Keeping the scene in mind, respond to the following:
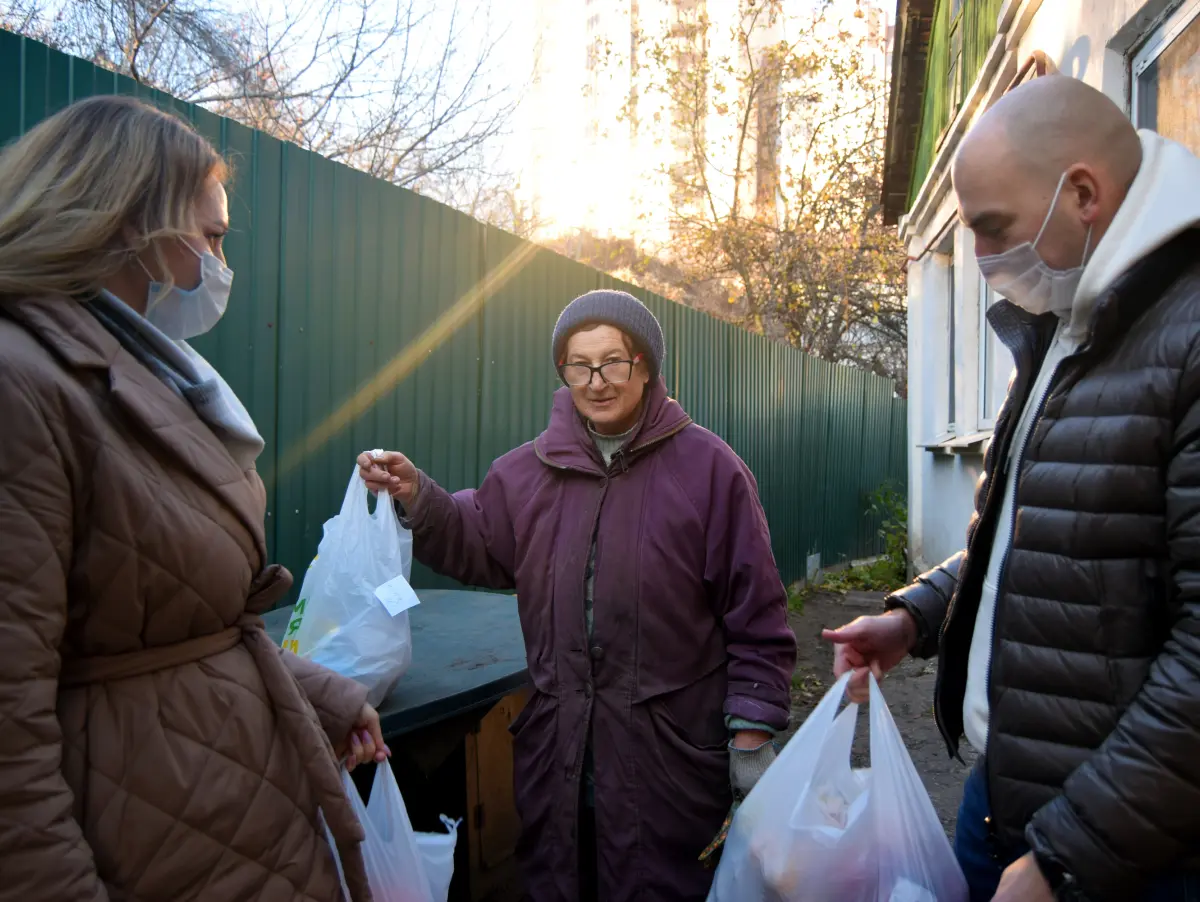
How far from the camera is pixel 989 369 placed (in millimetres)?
6070

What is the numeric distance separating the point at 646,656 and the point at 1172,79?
8.15 ft

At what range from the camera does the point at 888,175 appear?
1092cm

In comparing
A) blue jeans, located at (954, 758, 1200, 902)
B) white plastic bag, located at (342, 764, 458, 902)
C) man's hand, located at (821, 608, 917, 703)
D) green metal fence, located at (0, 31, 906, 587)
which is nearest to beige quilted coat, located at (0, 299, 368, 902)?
white plastic bag, located at (342, 764, 458, 902)

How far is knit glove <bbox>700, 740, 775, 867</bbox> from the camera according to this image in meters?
1.99

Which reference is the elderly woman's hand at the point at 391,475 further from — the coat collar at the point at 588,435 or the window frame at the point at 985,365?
the window frame at the point at 985,365

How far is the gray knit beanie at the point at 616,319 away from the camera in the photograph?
2283mm

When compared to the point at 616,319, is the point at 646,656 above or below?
below

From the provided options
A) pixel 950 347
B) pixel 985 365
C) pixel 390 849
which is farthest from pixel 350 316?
pixel 950 347

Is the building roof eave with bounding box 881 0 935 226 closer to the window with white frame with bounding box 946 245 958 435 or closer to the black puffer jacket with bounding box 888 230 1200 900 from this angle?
the window with white frame with bounding box 946 245 958 435

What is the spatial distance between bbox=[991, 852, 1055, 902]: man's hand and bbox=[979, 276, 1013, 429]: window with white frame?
163 inches

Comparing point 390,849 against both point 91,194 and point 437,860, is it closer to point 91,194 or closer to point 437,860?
point 437,860

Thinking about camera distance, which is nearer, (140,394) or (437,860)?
(140,394)

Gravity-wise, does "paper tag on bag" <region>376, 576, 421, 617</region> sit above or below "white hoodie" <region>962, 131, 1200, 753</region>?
below

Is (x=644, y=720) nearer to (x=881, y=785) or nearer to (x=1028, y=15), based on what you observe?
(x=881, y=785)
